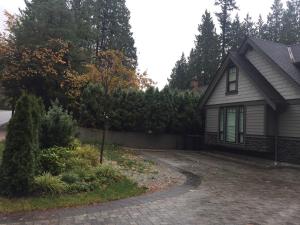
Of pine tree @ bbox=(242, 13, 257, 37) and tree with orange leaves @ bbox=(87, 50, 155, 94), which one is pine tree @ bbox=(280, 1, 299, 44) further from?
tree with orange leaves @ bbox=(87, 50, 155, 94)

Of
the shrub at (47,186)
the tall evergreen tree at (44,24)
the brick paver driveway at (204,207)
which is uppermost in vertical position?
the tall evergreen tree at (44,24)

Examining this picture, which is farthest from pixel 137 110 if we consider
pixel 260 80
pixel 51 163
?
pixel 51 163

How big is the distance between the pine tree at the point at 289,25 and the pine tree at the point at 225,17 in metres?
6.49

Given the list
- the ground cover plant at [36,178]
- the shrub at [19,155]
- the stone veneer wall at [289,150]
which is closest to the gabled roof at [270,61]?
the stone veneer wall at [289,150]

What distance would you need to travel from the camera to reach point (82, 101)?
74.5ft

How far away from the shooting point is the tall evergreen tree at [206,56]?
4684 centimetres

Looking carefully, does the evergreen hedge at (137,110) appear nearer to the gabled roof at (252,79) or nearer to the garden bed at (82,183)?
the gabled roof at (252,79)

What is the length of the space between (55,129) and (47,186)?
4.06 metres

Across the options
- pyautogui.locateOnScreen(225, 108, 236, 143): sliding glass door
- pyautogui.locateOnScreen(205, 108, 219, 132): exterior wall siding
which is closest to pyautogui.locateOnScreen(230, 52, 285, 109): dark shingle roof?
pyautogui.locateOnScreen(225, 108, 236, 143): sliding glass door

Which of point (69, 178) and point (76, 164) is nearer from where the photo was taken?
point (69, 178)

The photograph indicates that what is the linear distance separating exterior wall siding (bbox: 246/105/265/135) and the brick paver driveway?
542 cm

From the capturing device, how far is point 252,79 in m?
18.0

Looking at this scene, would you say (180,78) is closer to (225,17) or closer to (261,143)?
(225,17)

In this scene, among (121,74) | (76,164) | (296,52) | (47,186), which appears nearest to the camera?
(47,186)
